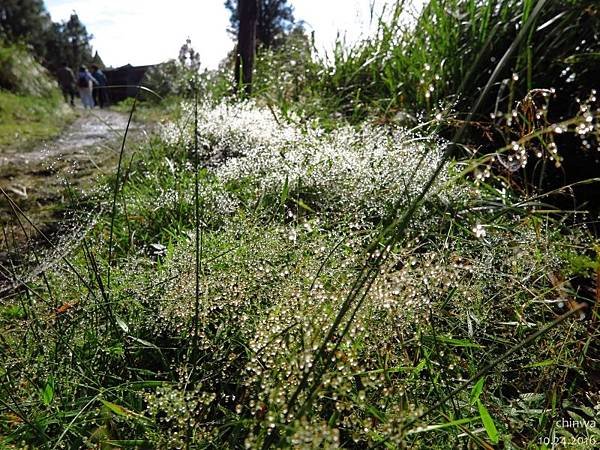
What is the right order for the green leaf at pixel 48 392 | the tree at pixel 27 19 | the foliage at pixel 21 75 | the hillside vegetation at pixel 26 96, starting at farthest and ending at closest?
the tree at pixel 27 19
the foliage at pixel 21 75
the hillside vegetation at pixel 26 96
the green leaf at pixel 48 392

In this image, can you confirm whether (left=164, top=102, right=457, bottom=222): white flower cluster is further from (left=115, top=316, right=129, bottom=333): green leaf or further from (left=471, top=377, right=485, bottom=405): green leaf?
(left=115, top=316, right=129, bottom=333): green leaf

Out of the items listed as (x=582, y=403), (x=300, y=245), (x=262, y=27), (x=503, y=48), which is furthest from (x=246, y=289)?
(x=262, y=27)

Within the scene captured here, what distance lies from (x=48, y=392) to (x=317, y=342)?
2.19 ft

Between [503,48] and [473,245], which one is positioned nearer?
[473,245]

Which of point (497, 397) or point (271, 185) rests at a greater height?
point (271, 185)

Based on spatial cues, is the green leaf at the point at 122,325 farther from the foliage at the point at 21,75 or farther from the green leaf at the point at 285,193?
the foliage at the point at 21,75

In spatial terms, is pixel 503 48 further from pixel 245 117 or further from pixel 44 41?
pixel 44 41

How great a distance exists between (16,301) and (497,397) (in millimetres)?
1695

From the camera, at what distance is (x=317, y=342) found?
0.99 metres

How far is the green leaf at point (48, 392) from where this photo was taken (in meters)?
1.08

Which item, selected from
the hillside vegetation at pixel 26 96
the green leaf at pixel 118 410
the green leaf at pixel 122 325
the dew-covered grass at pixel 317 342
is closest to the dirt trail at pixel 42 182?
the dew-covered grass at pixel 317 342

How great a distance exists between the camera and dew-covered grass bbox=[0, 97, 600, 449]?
949mm

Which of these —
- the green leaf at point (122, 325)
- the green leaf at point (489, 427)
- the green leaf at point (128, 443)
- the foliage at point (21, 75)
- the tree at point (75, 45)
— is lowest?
the green leaf at point (128, 443)

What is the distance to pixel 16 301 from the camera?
1.74 metres
